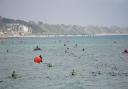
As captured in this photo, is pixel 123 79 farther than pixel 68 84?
Yes

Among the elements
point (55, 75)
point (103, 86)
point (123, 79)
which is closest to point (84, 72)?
point (55, 75)

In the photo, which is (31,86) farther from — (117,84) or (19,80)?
(117,84)

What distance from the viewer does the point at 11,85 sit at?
1578 inches

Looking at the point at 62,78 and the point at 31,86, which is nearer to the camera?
the point at 31,86

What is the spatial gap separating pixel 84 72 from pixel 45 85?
12.4 metres

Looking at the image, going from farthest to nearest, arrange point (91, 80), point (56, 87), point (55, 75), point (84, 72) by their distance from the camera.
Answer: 1. point (84, 72)
2. point (55, 75)
3. point (91, 80)
4. point (56, 87)

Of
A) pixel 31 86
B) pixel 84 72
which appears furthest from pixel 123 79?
pixel 31 86

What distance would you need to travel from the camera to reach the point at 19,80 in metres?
43.8

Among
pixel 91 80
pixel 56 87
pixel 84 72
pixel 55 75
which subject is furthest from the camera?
pixel 84 72

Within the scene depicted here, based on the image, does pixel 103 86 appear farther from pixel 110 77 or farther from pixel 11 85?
pixel 11 85

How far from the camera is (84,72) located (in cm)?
5100

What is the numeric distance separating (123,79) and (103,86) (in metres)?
5.30

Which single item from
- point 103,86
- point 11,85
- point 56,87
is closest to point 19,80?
point 11,85

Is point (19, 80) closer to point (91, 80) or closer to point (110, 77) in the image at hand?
point (91, 80)
